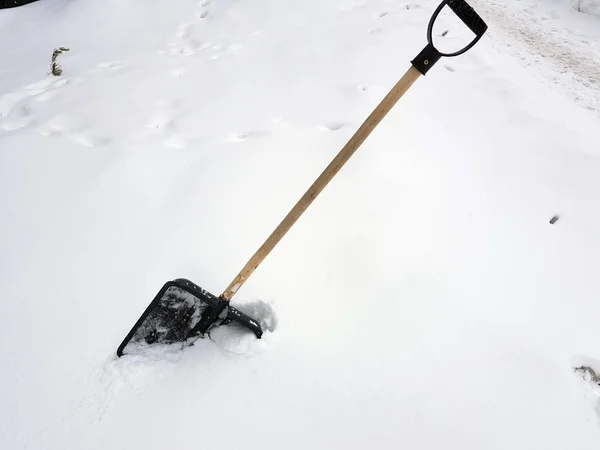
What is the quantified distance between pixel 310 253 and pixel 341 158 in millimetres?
840

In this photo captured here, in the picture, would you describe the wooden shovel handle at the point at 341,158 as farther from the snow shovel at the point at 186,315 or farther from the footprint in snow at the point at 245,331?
the footprint in snow at the point at 245,331

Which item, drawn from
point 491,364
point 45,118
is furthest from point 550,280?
point 45,118

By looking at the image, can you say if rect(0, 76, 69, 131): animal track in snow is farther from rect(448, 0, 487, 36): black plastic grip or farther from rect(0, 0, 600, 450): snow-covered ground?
rect(448, 0, 487, 36): black plastic grip

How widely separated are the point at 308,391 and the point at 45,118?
9.90 feet

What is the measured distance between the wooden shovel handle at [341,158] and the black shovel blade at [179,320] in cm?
13

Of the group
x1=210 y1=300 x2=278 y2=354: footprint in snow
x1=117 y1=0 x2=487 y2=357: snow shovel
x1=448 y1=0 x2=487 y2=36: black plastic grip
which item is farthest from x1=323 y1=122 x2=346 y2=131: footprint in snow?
x1=448 y1=0 x2=487 y2=36: black plastic grip

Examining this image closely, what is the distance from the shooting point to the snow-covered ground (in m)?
1.48

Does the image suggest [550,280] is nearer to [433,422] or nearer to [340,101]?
[433,422]

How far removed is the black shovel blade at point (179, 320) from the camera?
63.0 inches

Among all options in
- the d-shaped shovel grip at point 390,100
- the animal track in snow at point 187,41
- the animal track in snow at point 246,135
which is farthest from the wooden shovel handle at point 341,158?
the animal track in snow at point 187,41

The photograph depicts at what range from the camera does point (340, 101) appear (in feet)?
10.7

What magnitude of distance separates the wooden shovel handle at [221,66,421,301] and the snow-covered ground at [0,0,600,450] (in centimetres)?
39

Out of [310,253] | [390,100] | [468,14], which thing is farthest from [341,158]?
[310,253]

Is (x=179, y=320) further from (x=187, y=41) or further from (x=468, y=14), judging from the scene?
(x=187, y=41)
